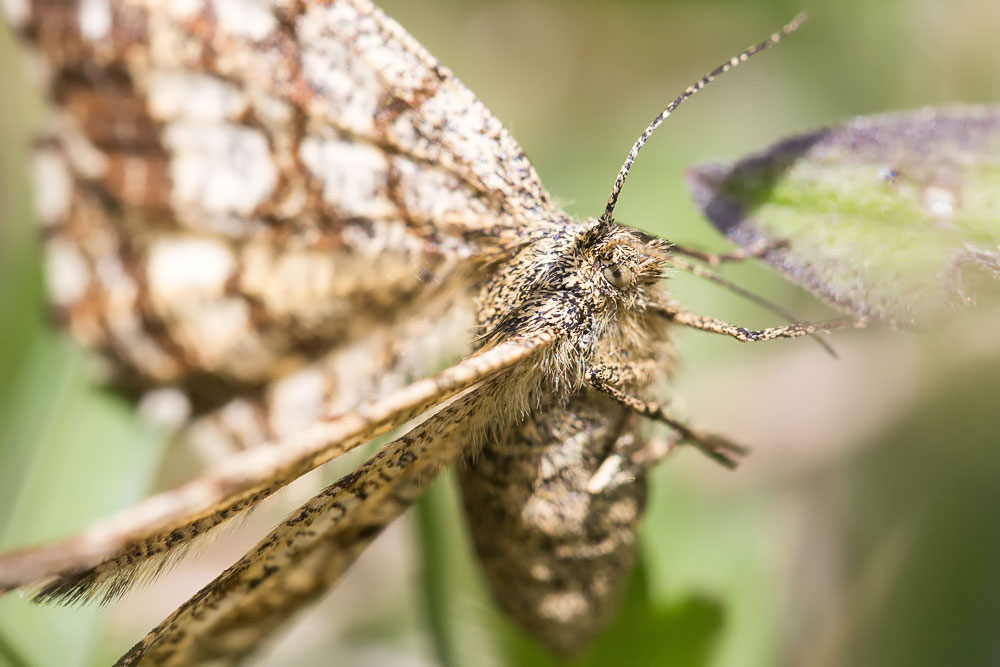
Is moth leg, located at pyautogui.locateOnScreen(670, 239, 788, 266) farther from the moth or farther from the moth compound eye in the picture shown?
the moth compound eye

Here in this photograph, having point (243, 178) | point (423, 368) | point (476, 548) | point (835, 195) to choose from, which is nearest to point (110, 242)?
point (243, 178)

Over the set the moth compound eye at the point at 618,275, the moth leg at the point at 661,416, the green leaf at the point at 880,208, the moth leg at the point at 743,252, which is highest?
the green leaf at the point at 880,208

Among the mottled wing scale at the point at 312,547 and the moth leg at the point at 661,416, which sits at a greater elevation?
the moth leg at the point at 661,416

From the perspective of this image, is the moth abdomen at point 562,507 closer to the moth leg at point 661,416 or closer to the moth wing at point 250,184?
the moth leg at point 661,416

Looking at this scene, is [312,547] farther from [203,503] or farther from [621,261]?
[621,261]

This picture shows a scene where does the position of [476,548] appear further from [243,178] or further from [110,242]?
[110,242]

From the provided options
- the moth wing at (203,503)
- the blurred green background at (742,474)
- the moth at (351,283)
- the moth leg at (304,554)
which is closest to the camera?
the moth wing at (203,503)

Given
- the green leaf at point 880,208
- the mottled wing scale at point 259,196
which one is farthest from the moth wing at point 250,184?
the green leaf at point 880,208

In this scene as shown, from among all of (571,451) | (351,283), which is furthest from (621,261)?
(351,283)

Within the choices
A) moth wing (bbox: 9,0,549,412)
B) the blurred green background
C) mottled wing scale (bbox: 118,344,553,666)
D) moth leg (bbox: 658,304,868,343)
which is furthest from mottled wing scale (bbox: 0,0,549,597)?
moth leg (bbox: 658,304,868,343)

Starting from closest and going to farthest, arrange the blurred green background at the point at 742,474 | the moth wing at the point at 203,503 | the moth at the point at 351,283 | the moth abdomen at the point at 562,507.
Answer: the moth wing at the point at 203,503 → the moth at the point at 351,283 → the moth abdomen at the point at 562,507 → the blurred green background at the point at 742,474
